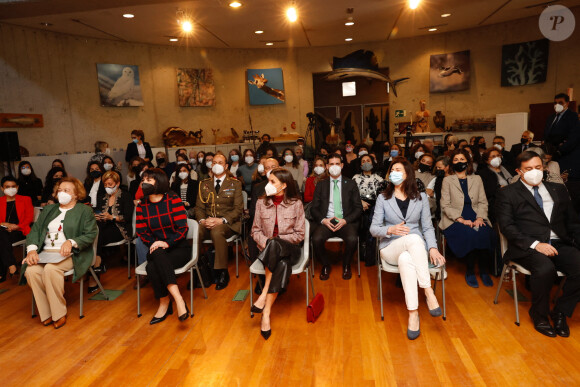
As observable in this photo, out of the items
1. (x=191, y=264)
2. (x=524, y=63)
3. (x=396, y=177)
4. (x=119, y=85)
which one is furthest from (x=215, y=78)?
(x=396, y=177)

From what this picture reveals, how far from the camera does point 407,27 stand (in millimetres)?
9953

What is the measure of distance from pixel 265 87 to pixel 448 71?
561 cm

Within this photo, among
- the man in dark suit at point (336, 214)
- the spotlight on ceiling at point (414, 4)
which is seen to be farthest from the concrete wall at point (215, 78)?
the man in dark suit at point (336, 214)

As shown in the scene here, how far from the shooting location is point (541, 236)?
3328mm

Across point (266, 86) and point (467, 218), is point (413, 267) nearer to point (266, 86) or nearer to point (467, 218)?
point (467, 218)

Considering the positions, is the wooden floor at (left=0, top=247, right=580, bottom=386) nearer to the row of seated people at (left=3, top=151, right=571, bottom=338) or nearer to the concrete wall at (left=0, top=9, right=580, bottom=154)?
the row of seated people at (left=3, top=151, right=571, bottom=338)

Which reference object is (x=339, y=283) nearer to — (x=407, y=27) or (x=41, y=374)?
(x=41, y=374)

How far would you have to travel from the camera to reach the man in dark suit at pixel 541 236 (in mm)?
3105

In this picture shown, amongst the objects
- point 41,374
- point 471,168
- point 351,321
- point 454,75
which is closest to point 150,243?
point 41,374

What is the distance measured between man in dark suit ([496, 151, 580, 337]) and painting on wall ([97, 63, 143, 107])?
9.63 meters

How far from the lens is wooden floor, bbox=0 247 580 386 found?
2689 millimetres

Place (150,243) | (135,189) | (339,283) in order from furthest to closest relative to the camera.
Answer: (135,189) → (339,283) → (150,243)

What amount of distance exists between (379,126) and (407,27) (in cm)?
314

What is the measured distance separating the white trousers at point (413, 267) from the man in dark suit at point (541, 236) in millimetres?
841
